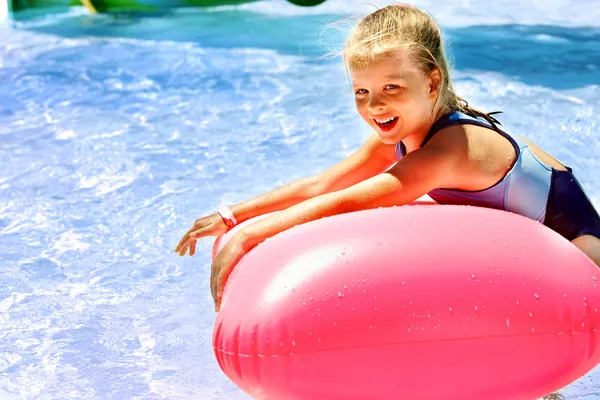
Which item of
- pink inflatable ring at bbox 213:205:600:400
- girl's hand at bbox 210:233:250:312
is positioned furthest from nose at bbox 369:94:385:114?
girl's hand at bbox 210:233:250:312

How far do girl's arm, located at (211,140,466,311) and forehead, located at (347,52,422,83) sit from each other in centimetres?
20

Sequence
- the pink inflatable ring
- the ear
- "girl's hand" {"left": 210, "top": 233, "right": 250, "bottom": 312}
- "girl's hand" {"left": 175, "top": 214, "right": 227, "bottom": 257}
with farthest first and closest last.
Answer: "girl's hand" {"left": 175, "top": 214, "right": 227, "bottom": 257}
the ear
"girl's hand" {"left": 210, "top": 233, "right": 250, "bottom": 312}
the pink inflatable ring

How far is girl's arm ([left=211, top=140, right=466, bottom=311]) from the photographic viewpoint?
2086mm

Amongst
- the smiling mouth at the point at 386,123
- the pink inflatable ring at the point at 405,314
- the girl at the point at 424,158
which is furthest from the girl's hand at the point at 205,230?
the smiling mouth at the point at 386,123

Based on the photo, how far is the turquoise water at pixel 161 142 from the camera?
9.36ft

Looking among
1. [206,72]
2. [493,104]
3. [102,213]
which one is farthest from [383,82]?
[206,72]

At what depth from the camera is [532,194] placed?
223cm

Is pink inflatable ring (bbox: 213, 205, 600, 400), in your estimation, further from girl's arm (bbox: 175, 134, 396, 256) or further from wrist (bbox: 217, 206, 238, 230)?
girl's arm (bbox: 175, 134, 396, 256)

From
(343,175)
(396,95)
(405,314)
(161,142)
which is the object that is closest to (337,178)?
(343,175)

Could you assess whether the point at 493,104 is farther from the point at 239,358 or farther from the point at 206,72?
the point at 239,358

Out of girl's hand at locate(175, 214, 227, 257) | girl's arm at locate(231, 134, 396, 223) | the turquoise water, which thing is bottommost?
the turquoise water

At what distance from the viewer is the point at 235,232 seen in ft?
7.48

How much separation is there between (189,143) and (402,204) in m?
2.75

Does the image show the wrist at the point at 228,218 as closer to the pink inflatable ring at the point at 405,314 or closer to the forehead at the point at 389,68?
the pink inflatable ring at the point at 405,314
